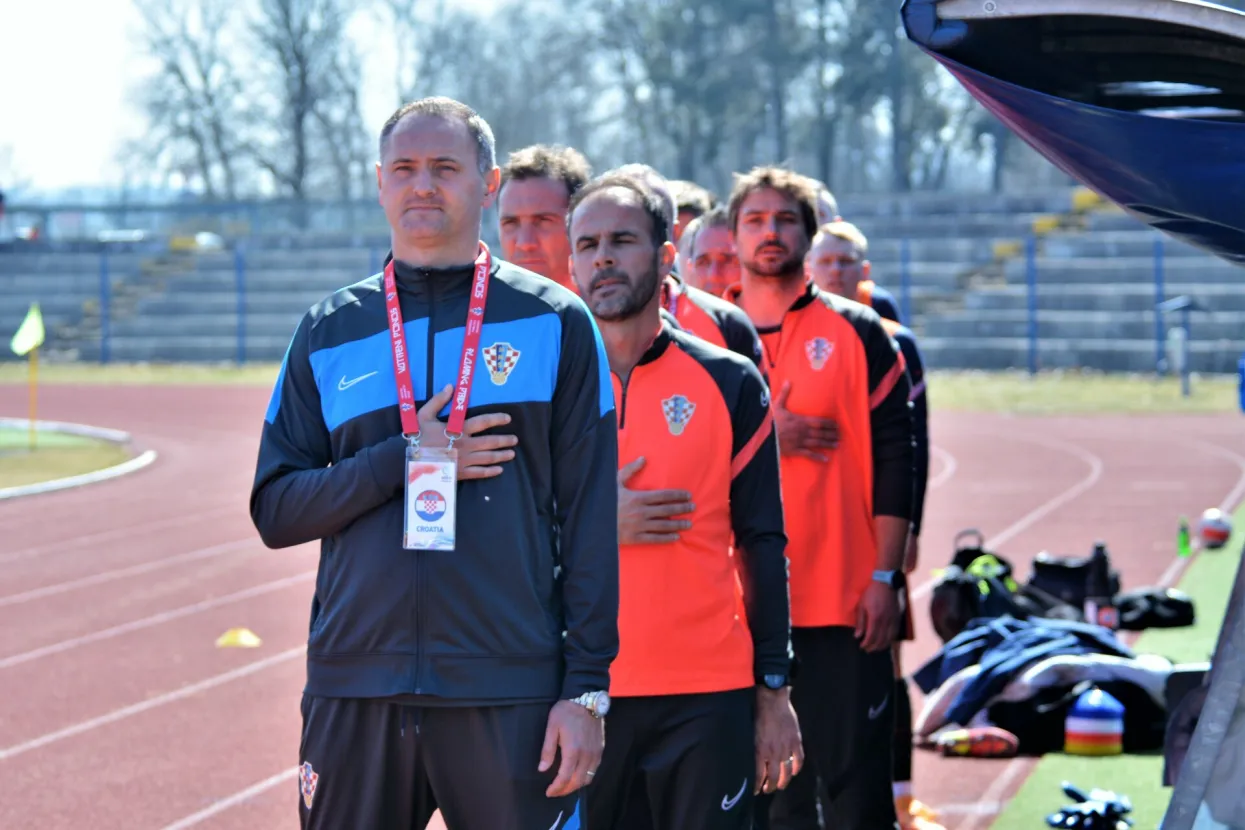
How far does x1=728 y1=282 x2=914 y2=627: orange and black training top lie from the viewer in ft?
17.6

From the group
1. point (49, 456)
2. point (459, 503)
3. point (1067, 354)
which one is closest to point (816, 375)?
point (459, 503)

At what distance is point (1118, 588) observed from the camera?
30.8 ft

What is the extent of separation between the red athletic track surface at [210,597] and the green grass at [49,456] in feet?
2.10

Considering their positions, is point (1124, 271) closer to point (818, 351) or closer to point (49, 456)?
point (49, 456)

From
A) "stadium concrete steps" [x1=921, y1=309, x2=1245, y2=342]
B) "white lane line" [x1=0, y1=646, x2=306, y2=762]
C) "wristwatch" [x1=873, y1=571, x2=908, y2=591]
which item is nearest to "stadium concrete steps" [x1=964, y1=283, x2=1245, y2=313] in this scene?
"stadium concrete steps" [x1=921, y1=309, x2=1245, y2=342]

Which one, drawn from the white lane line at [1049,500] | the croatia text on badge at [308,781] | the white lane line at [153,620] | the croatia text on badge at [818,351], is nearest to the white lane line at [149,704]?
the white lane line at [153,620]

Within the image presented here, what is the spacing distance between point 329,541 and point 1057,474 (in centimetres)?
1422

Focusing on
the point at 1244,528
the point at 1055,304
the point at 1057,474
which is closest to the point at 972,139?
the point at 1055,304

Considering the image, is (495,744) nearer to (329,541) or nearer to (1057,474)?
(329,541)

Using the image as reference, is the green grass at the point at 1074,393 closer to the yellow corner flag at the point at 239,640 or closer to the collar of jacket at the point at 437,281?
the yellow corner flag at the point at 239,640

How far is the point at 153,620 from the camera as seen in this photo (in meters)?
10.2

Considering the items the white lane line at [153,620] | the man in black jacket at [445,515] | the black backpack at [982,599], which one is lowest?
the white lane line at [153,620]

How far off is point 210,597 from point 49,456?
8.97 metres

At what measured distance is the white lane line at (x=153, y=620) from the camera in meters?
9.13
